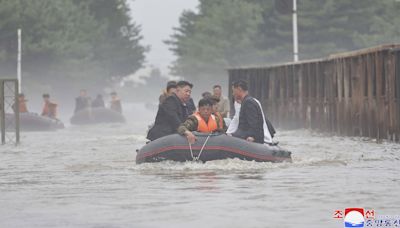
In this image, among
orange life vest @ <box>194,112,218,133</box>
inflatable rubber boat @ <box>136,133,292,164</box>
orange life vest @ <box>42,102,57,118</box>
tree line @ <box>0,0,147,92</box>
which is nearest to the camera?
inflatable rubber boat @ <box>136,133,292,164</box>

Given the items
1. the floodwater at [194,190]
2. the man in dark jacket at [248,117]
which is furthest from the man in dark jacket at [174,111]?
the floodwater at [194,190]

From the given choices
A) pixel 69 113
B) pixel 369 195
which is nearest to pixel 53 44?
pixel 69 113

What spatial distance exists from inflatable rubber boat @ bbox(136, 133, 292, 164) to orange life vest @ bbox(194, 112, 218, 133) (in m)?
0.40

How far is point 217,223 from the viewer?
1352 cm

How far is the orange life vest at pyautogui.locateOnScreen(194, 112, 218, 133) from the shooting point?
2270 cm

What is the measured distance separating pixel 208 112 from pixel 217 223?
360 inches

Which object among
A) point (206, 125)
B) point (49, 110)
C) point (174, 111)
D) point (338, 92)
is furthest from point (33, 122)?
point (206, 125)

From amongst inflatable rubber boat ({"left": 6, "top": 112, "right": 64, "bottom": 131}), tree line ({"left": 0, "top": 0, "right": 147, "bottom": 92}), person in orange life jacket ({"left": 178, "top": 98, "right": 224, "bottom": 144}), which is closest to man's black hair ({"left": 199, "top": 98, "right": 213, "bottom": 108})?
person in orange life jacket ({"left": 178, "top": 98, "right": 224, "bottom": 144})

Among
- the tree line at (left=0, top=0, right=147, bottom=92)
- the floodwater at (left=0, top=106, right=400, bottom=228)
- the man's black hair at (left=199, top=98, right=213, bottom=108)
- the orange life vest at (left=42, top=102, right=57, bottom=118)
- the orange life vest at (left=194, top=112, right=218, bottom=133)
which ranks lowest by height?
the floodwater at (left=0, top=106, right=400, bottom=228)

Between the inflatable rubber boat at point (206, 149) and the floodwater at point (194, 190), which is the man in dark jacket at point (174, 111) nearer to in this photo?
the inflatable rubber boat at point (206, 149)

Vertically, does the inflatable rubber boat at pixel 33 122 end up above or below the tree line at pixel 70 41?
below

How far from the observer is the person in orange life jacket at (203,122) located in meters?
22.4

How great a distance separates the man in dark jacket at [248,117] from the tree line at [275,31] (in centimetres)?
5696

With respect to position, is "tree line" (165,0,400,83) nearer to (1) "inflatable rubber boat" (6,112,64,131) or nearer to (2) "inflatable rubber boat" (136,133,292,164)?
(1) "inflatable rubber boat" (6,112,64,131)
